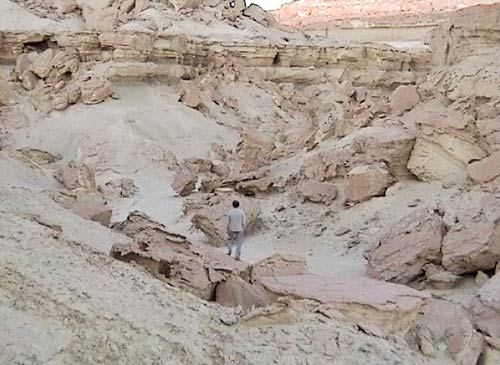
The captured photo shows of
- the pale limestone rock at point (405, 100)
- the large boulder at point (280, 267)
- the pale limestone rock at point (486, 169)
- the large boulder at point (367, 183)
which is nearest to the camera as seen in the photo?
the large boulder at point (280, 267)

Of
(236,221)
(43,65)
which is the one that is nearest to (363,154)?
(236,221)

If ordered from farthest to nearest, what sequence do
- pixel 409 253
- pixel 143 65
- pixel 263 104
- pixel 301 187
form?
pixel 263 104, pixel 143 65, pixel 301 187, pixel 409 253

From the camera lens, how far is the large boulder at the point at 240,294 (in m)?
5.69

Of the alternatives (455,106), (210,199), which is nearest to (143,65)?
(210,199)

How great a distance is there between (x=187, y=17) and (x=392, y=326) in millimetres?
20958

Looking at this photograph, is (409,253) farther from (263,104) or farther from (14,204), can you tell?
(263,104)

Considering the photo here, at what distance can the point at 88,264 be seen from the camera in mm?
5023

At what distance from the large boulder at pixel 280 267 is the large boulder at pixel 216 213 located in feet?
9.47

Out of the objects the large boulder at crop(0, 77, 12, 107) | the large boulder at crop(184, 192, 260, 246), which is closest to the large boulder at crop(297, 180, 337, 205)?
the large boulder at crop(184, 192, 260, 246)

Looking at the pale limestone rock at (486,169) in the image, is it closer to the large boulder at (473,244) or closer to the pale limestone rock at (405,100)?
the large boulder at (473,244)

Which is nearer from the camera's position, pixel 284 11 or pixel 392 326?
pixel 392 326

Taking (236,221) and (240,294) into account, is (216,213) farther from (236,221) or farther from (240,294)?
(240,294)

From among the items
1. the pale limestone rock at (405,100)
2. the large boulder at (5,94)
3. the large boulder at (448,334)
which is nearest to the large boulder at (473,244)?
the large boulder at (448,334)

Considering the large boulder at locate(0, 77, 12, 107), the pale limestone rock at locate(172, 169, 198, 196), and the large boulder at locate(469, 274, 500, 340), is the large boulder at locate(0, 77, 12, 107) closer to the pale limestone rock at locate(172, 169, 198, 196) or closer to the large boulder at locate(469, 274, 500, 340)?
the pale limestone rock at locate(172, 169, 198, 196)
